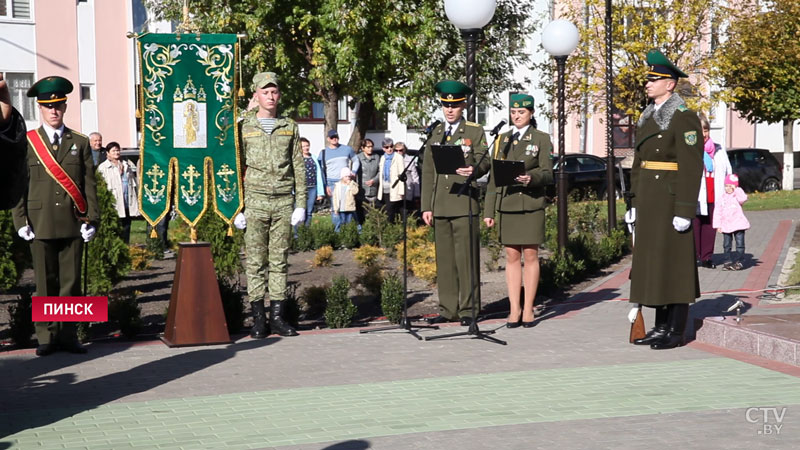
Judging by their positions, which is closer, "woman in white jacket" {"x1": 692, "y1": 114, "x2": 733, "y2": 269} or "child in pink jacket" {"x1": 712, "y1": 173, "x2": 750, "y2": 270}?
"woman in white jacket" {"x1": 692, "y1": 114, "x2": 733, "y2": 269}

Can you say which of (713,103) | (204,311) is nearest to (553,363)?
(204,311)

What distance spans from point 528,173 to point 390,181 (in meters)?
10.6

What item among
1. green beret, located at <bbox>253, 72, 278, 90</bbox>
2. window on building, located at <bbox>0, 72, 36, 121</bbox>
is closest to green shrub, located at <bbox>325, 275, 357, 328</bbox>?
green beret, located at <bbox>253, 72, 278, 90</bbox>

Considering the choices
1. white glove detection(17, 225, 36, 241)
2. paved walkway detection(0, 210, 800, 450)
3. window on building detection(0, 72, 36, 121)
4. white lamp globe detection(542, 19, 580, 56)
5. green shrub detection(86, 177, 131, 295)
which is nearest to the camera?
paved walkway detection(0, 210, 800, 450)

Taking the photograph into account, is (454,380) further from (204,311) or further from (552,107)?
(552,107)

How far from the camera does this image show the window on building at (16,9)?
38.6m

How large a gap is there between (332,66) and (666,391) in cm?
2305

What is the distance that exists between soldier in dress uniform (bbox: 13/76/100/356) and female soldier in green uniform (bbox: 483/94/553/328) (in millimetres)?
3663

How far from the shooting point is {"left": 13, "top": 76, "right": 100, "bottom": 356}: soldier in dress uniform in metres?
9.48

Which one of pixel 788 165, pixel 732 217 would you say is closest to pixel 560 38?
pixel 732 217

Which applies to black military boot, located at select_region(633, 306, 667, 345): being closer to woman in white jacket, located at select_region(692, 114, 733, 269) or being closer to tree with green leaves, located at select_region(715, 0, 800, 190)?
woman in white jacket, located at select_region(692, 114, 733, 269)

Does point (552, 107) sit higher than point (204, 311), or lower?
higher

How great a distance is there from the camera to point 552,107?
43719 mm

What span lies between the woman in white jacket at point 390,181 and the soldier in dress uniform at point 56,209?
11.5m
